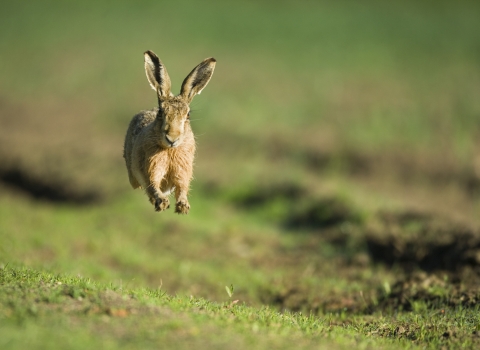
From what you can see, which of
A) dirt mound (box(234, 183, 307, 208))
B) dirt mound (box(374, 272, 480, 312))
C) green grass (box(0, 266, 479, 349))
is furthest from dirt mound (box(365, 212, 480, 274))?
dirt mound (box(234, 183, 307, 208))

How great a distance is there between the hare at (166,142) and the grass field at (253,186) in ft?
4.04

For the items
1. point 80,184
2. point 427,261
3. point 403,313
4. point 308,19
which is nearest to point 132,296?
point 403,313

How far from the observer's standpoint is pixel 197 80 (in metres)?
7.34

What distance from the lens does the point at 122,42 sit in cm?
2953

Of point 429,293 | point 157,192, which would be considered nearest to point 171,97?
point 157,192

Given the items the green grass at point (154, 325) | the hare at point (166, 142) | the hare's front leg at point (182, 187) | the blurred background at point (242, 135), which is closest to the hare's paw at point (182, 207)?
the hare at point (166, 142)

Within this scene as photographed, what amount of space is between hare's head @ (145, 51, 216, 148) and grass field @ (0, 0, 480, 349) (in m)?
1.64

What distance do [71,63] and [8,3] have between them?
10140 millimetres

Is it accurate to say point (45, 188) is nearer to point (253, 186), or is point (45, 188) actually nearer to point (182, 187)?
point (253, 186)

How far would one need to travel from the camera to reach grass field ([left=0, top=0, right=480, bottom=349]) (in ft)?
20.9

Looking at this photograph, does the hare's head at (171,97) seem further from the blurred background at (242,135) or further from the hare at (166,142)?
the blurred background at (242,135)

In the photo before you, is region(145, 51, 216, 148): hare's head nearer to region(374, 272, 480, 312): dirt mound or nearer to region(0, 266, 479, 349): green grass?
region(0, 266, 479, 349): green grass

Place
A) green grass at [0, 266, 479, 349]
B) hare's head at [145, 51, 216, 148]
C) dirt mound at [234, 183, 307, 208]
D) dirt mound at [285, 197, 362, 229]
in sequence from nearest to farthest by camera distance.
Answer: green grass at [0, 266, 479, 349] < hare's head at [145, 51, 216, 148] < dirt mound at [285, 197, 362, 229] < dirt mound at [234, 183, 307, 208]

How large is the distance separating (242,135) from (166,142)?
12.7 m
